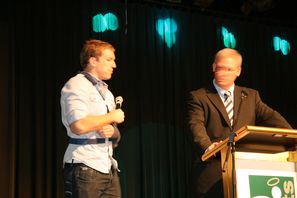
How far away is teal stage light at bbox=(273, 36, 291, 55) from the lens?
6.76 m

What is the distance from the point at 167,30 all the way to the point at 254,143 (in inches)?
142

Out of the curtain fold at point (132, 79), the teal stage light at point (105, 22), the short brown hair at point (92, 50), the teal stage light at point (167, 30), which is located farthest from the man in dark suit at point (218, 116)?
the teal stage light at point (167, 30)

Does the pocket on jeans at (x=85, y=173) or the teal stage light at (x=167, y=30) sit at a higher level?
the teal stage light at (x=167, y=30)

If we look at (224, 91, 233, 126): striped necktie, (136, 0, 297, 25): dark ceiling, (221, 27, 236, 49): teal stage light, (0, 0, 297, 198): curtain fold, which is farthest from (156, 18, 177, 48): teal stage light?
(224, 91, 233, 126): striped necktie

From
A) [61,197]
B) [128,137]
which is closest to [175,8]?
[128,137]

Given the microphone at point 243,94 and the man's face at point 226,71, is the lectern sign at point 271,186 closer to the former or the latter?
the microphone at point 243,94

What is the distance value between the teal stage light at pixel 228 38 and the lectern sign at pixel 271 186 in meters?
3.89

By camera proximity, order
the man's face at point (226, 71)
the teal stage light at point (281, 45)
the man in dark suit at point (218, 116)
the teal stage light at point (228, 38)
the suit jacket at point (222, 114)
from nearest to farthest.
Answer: the man in dark suit at point (218, 116) < the suit jacket at point (222, 114) < the man's face at point (226, 71) < the teal stage light at point (228, 38) < the teal stage light at point (281, 45)

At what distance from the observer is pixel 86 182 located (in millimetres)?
2703

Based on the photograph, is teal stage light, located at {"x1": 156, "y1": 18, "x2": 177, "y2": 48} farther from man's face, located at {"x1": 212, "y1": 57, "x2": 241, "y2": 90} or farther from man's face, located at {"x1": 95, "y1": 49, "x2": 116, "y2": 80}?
man's face, located at {"x1": 95, "y1": 49, "x2": 116, "y2": 80}

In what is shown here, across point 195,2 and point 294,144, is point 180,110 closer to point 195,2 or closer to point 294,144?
point 195,2

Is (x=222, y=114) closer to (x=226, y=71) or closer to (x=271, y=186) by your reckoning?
(x=226, y=71)

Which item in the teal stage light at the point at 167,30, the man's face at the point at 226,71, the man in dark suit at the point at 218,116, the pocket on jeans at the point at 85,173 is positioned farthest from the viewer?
the teal stage light at the point at 167,30

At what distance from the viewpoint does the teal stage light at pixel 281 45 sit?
6762 mm
